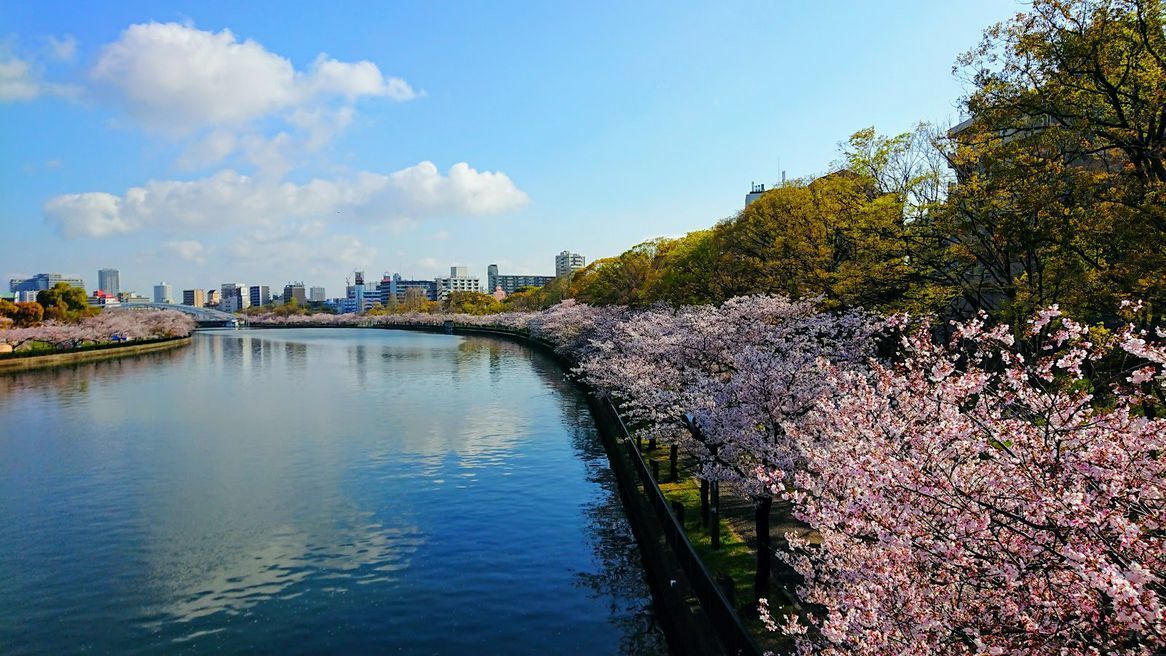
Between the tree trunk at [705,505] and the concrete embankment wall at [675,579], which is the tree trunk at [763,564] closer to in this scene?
the concrete embankment wall at [675,579]

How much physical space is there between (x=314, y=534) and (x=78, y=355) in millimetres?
84622

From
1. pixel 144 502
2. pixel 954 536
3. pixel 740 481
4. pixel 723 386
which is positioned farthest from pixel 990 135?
pixel 144 502

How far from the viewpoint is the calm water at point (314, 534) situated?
16.4 meters

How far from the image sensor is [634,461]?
26.7 m

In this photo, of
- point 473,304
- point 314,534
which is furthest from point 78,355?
point 473,304

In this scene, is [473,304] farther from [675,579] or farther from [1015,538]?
[1015,538]

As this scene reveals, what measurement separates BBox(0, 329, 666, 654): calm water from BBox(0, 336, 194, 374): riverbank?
3914cm

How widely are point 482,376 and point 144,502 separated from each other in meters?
41.5

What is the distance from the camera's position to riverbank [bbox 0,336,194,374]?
7650 cm

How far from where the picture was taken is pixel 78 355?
8756 cm

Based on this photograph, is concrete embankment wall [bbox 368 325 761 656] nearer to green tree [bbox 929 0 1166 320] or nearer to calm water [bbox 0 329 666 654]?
calm water [bbox 0 329 666 654]

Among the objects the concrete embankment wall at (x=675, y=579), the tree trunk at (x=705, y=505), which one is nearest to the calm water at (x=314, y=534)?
the concrete embankment wall at (x=675, y=579)

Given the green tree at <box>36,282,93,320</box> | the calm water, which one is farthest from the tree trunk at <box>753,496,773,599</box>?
the green tree at <box>36,282,93,320</box>

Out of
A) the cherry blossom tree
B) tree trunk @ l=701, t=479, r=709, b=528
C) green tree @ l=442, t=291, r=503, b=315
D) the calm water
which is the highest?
green tree @ l=442, t=291, r=503, b=315
